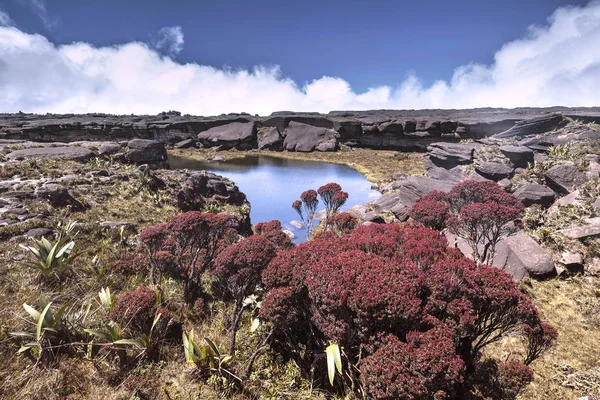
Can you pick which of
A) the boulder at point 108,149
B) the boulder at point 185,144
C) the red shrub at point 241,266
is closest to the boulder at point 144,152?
the boulder at point 108,149

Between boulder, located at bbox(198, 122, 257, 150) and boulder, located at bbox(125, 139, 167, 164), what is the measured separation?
119ft

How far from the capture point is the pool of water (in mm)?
23719

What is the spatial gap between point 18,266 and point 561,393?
14.8m

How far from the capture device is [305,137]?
65.9m

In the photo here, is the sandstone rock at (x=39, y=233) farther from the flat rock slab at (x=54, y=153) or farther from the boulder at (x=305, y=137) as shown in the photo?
the boulder at (x=305, y=137)

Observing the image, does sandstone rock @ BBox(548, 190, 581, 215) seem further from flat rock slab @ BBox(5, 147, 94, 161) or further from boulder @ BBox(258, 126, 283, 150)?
boulder @ BBox(258, 126, 283, 150)

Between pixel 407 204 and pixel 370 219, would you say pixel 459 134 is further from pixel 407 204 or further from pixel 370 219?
pixel 370 219

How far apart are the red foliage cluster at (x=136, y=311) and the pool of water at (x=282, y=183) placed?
12.9m

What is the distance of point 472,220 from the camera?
8.62 metres

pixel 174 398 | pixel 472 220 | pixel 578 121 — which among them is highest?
pixel 578 121

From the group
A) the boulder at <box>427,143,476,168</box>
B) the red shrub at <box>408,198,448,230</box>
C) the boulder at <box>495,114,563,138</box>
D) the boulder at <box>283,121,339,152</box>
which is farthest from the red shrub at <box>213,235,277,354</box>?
the boulder at <box>283,121,339,152</box>

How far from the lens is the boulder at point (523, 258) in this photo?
11.0m

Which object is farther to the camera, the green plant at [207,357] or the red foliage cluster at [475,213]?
the red foliage cluster at [475,213]

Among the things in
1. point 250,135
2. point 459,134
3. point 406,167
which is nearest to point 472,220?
point 406,167
